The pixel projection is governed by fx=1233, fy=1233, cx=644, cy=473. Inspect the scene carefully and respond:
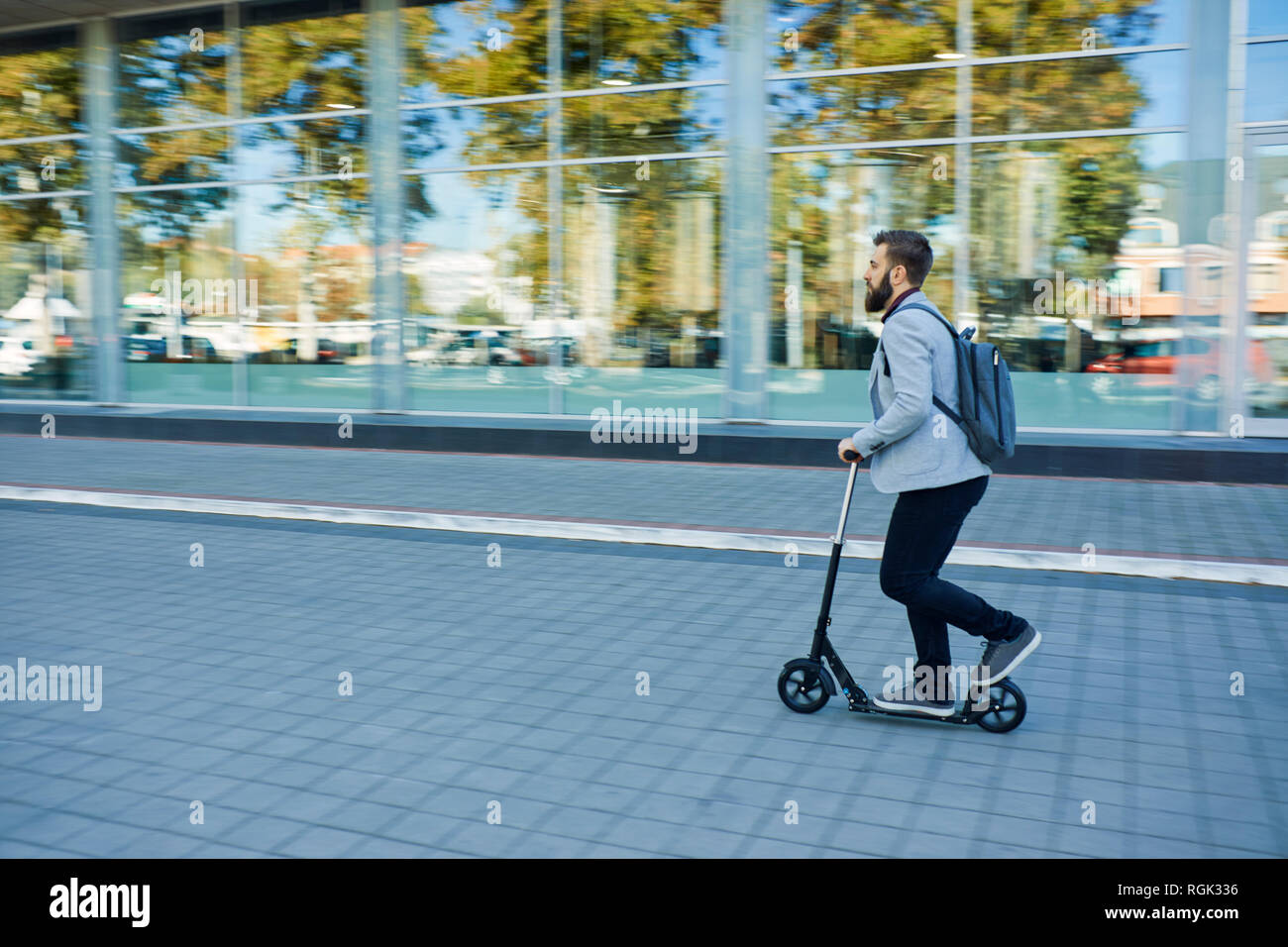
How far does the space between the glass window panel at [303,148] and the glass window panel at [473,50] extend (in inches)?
38.0

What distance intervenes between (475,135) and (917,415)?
40.2ft

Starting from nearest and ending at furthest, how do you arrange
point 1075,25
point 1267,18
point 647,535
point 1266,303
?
point 647,535 < point 1267,18 < point 1266,303 < point 1075,25

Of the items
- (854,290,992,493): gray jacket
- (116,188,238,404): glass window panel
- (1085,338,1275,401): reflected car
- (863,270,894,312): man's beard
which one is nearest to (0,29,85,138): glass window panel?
(116,188,238,404): glass window panel

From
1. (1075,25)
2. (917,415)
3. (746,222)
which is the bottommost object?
(917,415)

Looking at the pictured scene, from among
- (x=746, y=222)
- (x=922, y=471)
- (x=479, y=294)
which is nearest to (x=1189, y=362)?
(x=746, y=222)

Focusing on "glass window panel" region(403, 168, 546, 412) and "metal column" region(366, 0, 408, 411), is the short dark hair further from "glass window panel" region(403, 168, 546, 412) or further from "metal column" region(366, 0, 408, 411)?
"metal column" region(366, 0, 408, 411)

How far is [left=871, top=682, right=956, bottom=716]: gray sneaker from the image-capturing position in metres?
4.73

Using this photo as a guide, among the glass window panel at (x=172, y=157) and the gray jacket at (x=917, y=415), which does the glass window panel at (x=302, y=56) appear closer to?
the glass window panel at (x=172, y=157)

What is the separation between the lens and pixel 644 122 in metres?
14.6

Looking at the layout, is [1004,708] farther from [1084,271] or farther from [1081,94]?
[1081,94]

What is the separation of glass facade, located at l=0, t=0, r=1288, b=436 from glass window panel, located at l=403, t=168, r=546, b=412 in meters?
0.04

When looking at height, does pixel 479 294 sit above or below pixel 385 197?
below
